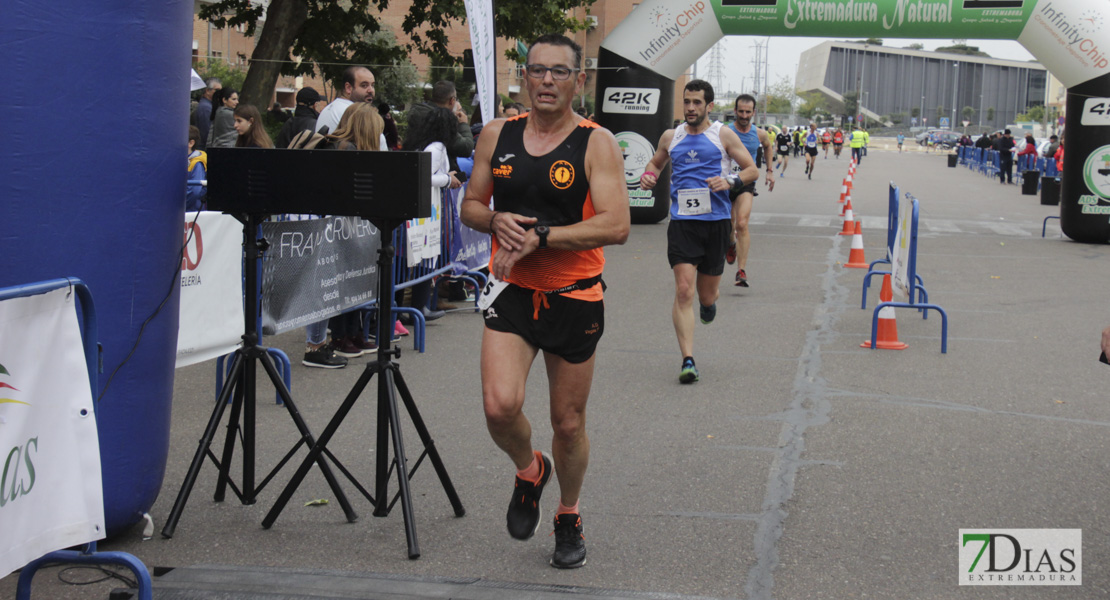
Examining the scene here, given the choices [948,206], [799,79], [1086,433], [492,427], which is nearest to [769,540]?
[492,427]

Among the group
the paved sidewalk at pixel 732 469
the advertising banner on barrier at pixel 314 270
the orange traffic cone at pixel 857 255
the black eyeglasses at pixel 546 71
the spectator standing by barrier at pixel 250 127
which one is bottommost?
the paved sidewalk at pixel 732 469

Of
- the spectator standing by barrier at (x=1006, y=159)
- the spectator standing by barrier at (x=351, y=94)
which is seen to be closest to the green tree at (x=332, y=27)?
the spectator standing by barrier at (x=351, y=94)

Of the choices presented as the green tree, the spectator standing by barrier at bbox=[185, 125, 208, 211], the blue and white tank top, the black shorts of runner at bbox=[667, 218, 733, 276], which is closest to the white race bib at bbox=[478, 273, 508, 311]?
the spectator standing by barrier at bbox=[185, 125, 208, 211]

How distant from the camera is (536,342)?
4.18 m

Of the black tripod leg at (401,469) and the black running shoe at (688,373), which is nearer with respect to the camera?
the black tripod leg at (401,469)

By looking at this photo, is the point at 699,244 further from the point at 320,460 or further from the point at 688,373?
the point at 320,460

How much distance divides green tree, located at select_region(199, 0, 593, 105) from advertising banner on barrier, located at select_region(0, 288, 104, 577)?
53.6 feet

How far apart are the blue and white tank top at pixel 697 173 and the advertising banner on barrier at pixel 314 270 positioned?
229 cm

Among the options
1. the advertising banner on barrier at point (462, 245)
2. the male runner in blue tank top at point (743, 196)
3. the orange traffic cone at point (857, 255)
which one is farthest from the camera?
the orange traffic cone at point (857, 255)

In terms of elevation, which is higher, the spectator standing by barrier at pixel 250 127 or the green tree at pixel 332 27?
the green tree at pixel 332 27

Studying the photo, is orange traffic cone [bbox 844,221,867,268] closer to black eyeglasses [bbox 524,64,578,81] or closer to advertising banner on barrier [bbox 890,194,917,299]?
advertising banner on barrier [bbox 890,194,917,299]

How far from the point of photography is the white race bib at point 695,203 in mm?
7887

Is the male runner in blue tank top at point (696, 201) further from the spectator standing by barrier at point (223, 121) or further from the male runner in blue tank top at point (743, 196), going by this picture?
the spectator standing by barrier at point (223, 121)

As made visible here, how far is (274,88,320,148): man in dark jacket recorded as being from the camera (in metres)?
9.48
